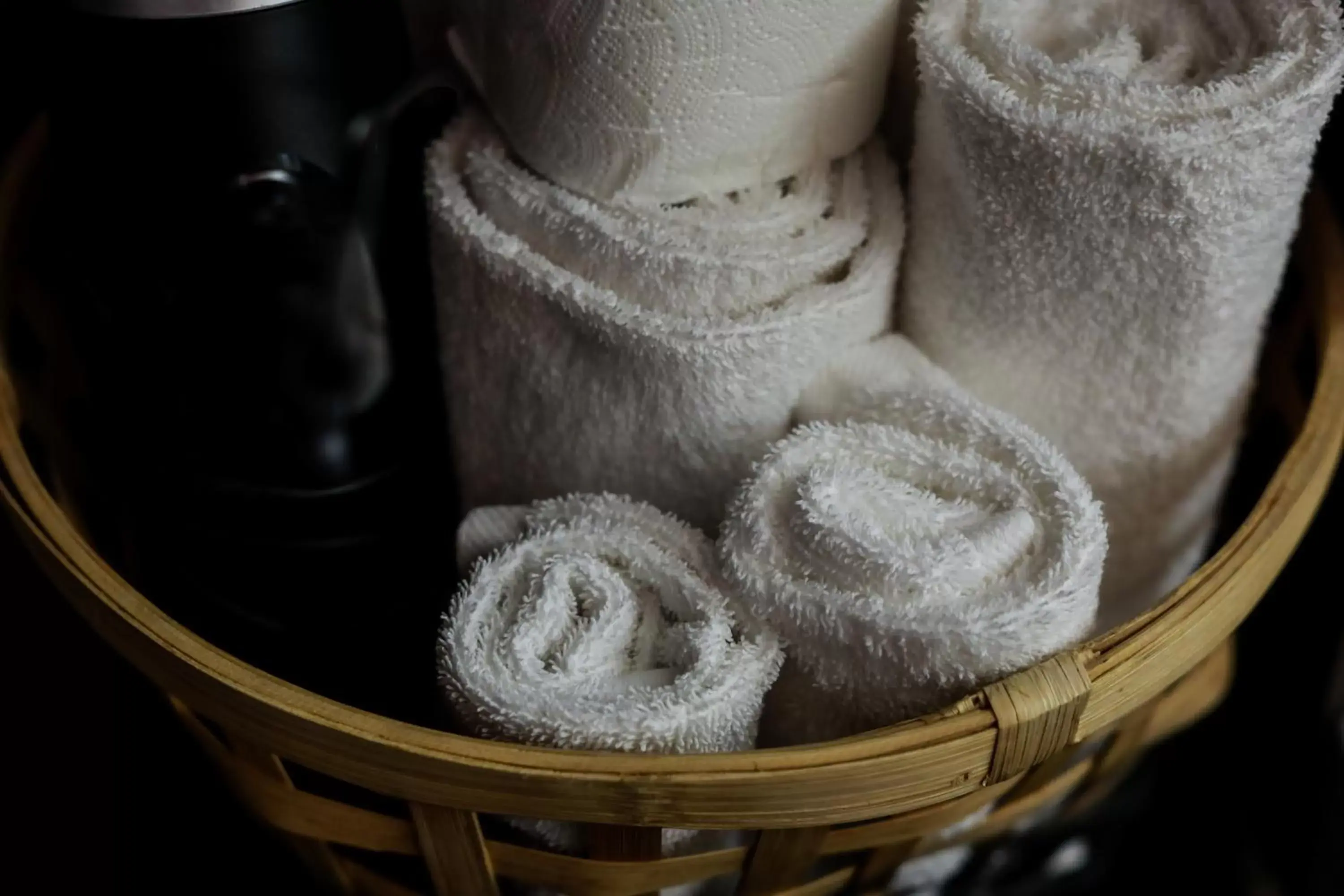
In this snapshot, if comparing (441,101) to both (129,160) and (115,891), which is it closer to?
(129,160)

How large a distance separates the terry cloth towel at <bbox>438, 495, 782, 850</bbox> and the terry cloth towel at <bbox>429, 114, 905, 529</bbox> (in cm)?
3

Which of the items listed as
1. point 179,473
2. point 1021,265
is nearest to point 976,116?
point 1021,265

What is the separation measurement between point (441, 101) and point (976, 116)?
229 mm

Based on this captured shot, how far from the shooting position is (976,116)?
391 mm

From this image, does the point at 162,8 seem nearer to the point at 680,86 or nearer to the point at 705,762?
the point at 680,86

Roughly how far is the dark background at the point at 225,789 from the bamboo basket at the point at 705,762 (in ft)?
0.53

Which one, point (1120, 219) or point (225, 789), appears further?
point (225, 789)

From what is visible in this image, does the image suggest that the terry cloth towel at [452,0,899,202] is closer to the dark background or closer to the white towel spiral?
the white towel spiral

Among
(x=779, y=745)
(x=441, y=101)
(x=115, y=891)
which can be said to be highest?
(x=441, y=101)

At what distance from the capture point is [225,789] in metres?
0.54

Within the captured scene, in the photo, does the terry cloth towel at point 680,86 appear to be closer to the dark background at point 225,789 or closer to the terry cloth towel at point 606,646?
the terry cloth towel at point 606,646

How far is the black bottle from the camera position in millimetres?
421

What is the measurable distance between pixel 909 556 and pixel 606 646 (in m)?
0.10

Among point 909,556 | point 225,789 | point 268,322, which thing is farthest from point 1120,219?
point 225,789
